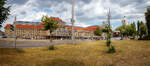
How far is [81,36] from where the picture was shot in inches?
5281

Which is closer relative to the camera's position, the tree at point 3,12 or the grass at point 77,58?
the grass at point 77,58

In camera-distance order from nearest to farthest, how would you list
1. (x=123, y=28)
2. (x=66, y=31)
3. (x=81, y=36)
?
(x=123, y=28) < (x=66, y=31) < (x=81, y=36)

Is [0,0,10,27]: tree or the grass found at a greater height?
[0,0,10,27]: tree

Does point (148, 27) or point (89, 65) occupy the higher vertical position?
point (148, 27)

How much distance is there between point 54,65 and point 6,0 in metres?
7.83

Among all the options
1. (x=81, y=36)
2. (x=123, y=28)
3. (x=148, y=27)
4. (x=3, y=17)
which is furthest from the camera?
(x=81, y=36)

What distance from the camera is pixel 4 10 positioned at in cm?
1048

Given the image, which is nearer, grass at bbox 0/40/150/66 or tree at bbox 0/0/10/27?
grass at bbox 0/40/150/66

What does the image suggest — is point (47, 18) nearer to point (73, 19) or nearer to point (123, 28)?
point (73, 19)

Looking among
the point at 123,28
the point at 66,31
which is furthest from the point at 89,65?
the point at 66,31

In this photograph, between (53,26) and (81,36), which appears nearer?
(53,26)

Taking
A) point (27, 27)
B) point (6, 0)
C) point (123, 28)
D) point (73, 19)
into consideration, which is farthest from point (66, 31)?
point (6, 0)

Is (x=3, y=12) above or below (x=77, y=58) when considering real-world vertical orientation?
above

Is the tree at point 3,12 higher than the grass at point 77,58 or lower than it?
higher
